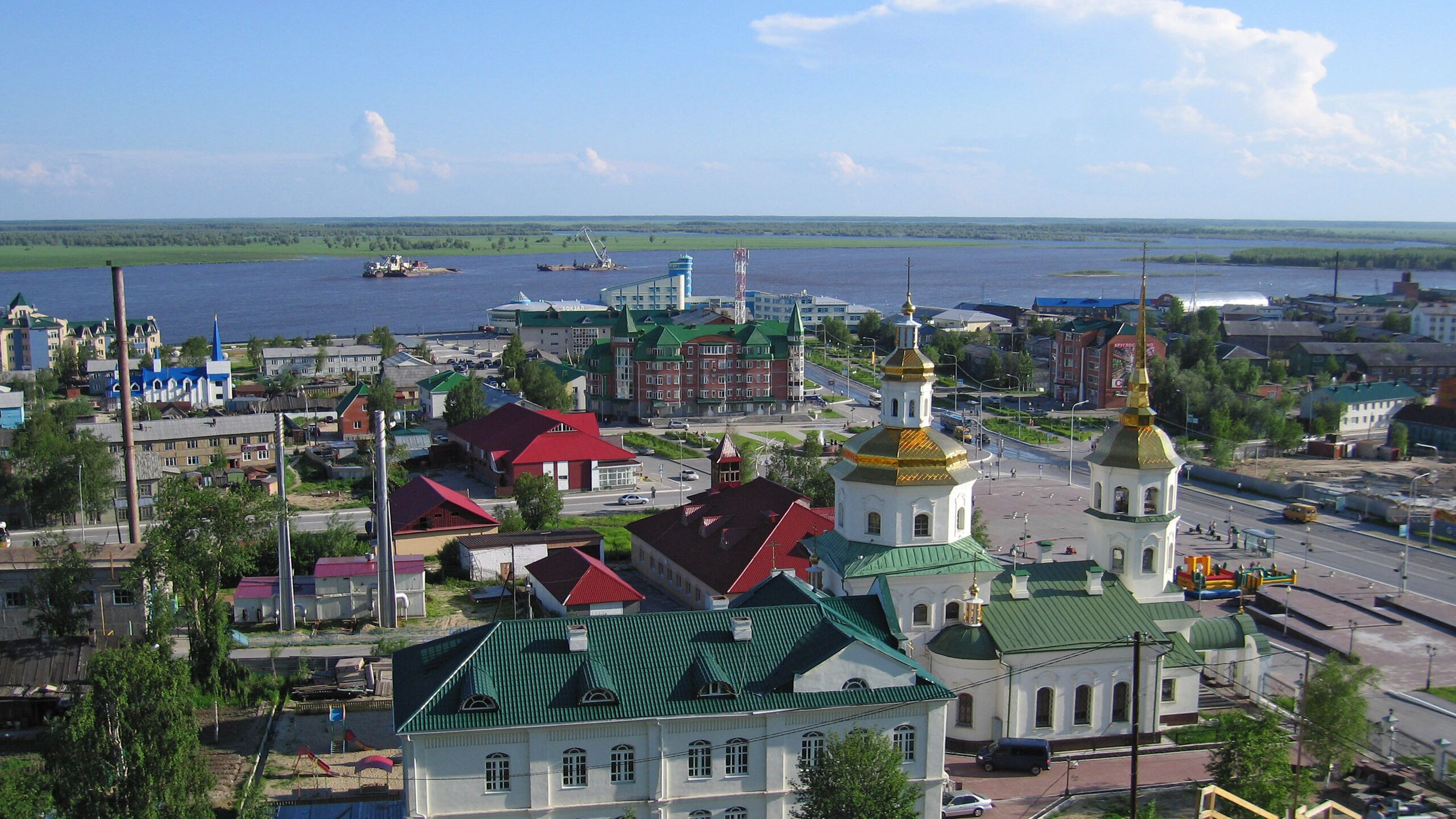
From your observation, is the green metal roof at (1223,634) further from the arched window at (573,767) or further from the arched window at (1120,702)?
the arched window at (573,767)

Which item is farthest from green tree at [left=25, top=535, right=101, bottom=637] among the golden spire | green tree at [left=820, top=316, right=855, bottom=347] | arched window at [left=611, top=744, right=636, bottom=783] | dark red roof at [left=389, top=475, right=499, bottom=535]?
green tree at [left=820, top=316, right=855, bottom=347]

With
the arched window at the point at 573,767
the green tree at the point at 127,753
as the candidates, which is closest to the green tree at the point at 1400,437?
the arched window at the point at 573,767

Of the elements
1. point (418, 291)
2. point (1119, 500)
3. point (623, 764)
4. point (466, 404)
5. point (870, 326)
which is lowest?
point (623, 764)

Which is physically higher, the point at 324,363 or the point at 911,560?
the point at 911,560

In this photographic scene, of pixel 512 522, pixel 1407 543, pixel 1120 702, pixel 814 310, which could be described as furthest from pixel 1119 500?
pixel 814 310

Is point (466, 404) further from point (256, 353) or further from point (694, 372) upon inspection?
point (256, 353)

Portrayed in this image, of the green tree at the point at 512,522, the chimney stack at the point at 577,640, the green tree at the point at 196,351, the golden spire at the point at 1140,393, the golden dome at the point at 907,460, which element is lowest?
the green tree at the point at 512,522

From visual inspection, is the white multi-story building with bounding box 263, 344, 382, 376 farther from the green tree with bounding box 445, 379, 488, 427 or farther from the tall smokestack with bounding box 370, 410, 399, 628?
the tall smokestack with bounding box 370, 410, 399, 628
